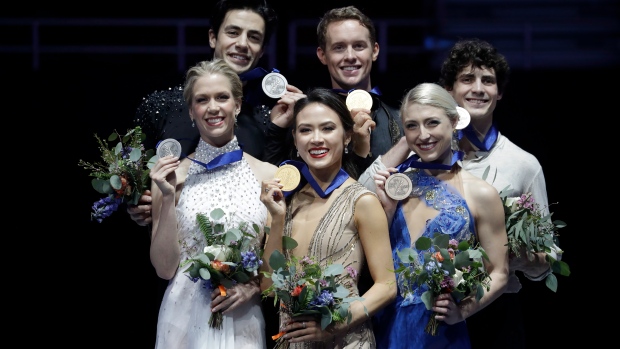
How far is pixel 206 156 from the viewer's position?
4043 mm

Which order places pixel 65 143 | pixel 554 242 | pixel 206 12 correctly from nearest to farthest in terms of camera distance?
pixel 554 242, pixel 65 143, pixel 206 12

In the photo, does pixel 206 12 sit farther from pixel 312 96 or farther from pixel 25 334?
pixel 312 96

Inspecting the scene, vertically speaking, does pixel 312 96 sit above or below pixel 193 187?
above

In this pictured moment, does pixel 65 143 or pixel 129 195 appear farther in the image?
pixel 65 143

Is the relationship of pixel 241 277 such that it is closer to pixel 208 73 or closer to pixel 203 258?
pixel 203 258

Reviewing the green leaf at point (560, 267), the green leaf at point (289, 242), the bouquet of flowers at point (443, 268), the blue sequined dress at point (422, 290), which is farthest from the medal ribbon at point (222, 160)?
the green leaf at point (560, 267)

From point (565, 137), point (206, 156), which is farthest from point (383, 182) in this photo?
point (565, 137)

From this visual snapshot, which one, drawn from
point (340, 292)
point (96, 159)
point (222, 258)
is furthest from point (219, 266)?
point (96, 159)

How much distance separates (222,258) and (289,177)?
367 mm

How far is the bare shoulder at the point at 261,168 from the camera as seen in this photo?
4.04 m

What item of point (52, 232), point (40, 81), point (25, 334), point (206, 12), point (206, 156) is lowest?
point (25, 334)

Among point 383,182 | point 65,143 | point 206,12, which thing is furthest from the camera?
point 206,12

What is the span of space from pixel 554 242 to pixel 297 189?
0.99 metres

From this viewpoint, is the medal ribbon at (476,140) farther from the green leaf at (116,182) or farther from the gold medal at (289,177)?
the green leaf at (116,182)
